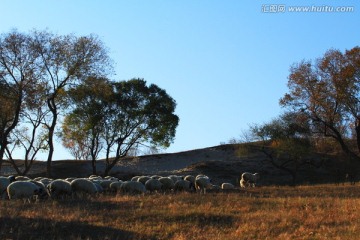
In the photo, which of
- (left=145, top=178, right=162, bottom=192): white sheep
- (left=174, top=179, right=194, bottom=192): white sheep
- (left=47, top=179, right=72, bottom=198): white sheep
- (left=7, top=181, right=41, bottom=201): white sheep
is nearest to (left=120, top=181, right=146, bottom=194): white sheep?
(left=145, top=178, right=162, bottom=192): white sheep

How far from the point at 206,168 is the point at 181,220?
39029mm

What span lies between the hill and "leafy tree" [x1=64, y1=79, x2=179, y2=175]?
3523 millimetres

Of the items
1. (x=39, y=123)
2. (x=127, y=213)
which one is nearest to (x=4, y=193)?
(x=127, y=213)

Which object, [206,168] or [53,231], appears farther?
[206,168]

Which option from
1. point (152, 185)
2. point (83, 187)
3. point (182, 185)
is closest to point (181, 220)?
point (83, 187)

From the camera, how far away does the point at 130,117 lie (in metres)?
48.2

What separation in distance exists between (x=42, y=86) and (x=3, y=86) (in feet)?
9.38

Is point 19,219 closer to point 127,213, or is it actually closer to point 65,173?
point 127,213

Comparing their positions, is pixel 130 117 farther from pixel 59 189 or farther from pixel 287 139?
pixel 59 189

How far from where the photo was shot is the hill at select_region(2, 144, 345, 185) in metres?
48.8

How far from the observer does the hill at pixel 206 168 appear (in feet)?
160

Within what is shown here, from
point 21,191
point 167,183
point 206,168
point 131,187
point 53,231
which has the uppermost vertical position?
point 206,168

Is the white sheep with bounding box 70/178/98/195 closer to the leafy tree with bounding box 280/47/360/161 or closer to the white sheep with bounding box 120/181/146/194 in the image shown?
the white sheep with bounding box 120/181/146/194

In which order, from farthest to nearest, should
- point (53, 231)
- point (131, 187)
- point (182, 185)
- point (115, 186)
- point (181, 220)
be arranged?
point (182, 185) < point (115, 186) < point (131, 187) < point (181, 220) < point (53, 231)
